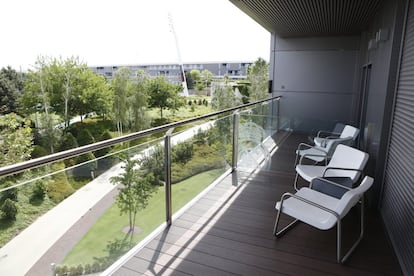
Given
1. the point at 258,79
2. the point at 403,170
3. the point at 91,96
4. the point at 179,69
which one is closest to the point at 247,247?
the point at 403,170

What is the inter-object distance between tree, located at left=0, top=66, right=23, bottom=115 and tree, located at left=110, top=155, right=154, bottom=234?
27.8 m

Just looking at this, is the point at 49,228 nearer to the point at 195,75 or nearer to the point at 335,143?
the point at 335,143

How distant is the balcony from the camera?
5.91 feet

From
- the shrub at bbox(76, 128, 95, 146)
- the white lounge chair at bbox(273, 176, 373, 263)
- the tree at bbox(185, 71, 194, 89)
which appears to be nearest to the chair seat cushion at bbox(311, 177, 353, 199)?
the white lounge chair at bbox(273, 176, 373, 263)

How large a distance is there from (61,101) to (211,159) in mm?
27139

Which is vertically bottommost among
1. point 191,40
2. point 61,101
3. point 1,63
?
point 61,101

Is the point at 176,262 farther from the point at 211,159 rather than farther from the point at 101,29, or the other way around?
the point at 101,29

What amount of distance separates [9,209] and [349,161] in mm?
2997

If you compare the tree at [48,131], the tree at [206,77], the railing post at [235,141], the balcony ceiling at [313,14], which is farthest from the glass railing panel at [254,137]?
the tree at [206,77]

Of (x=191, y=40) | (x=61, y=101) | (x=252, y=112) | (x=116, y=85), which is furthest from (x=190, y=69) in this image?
(x=252, y=112)

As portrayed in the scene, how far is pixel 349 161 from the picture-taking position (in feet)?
10.0

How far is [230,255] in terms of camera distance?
2305 mm

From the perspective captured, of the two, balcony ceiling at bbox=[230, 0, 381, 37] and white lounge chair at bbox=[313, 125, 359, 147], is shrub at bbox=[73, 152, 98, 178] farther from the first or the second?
balcony ceiling at bbox=[230, 0, 381, 37]

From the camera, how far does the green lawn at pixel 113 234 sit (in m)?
2.07
